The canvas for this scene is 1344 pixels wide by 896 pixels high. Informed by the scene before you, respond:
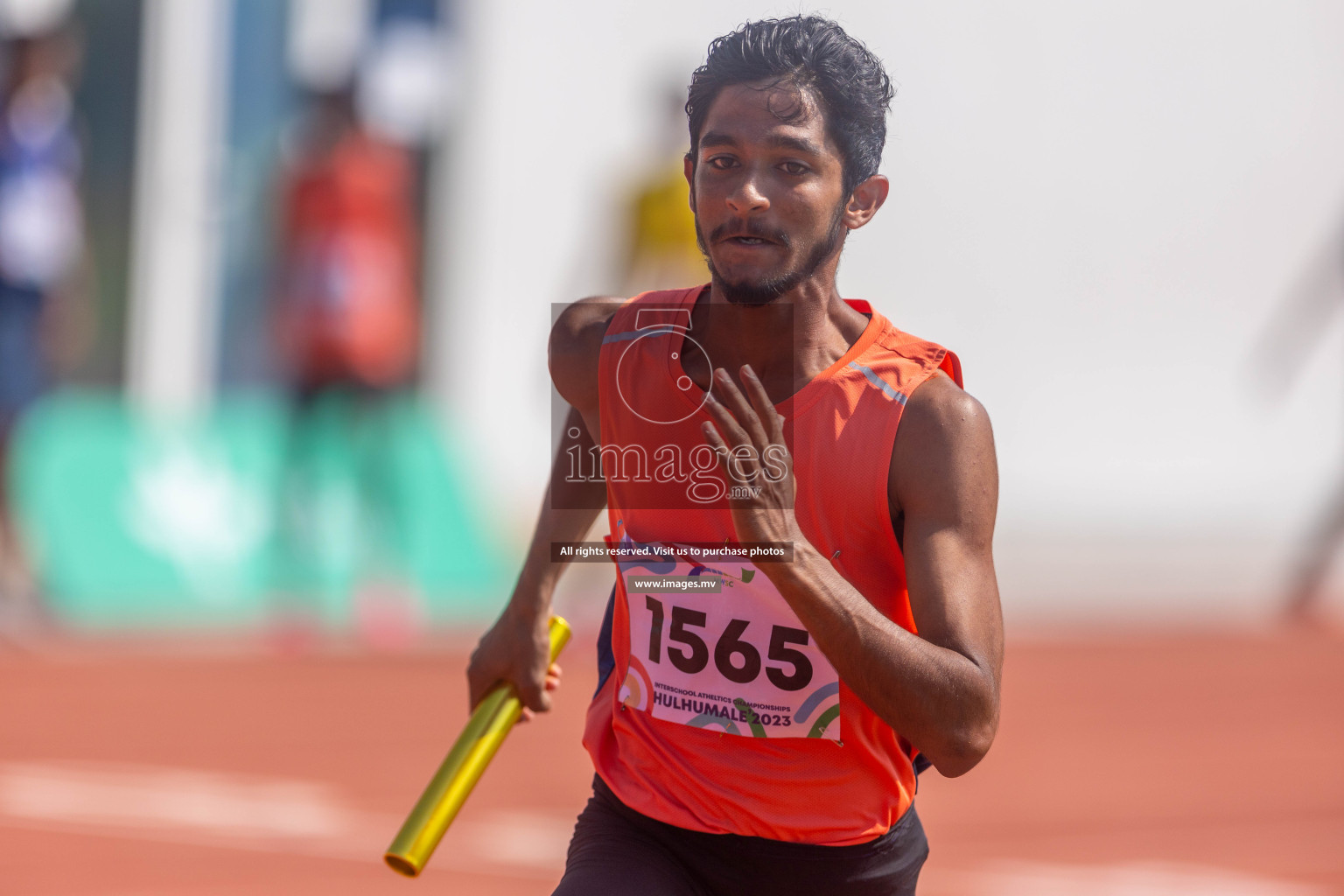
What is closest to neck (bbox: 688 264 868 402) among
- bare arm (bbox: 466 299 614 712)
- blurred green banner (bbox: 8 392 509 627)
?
bare arm (bbox: 466 299 614 712)

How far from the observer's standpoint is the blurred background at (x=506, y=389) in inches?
227

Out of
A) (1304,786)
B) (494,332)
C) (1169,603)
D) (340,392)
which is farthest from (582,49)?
(1304,786)

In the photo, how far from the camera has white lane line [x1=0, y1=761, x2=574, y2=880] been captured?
16.1 ft

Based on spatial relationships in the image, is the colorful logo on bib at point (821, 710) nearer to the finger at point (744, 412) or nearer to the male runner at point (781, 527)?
the male runner at point (781, 527)

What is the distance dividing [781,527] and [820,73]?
0.62 m

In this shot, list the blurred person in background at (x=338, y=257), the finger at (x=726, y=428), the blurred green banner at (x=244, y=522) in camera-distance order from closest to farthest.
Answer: the finger at (x=726, y=428)
the blurred person in background at (x=338, y=257)
the blurred green banner at (x=244, y=522)

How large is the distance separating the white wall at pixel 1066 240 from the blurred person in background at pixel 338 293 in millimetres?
2250

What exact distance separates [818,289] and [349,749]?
433 centimetres

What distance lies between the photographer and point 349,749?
6.14 metres

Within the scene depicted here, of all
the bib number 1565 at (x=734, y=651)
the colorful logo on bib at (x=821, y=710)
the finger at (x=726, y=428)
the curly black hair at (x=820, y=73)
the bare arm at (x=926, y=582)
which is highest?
the curly black hair at (x=820, y=73)

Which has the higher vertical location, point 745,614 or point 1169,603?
point 745,614

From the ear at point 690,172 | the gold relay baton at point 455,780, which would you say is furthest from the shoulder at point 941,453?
the gold relay baton at point 455,780

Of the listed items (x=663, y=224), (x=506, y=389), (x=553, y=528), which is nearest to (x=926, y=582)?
(x=553, y=528)

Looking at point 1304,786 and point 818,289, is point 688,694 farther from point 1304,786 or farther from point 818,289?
point 1304,786
